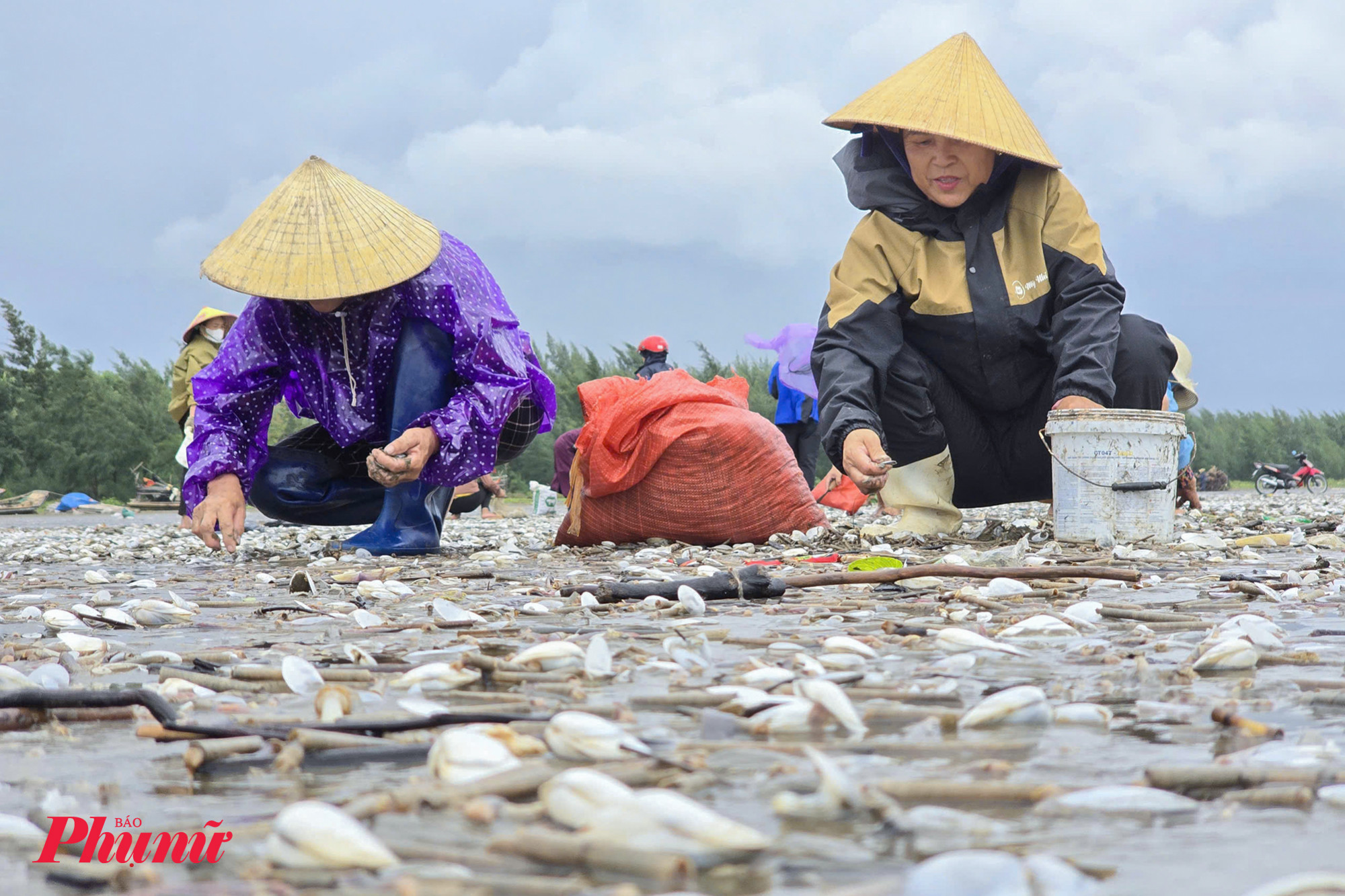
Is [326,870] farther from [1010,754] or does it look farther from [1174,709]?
[1174,709]

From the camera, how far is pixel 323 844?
981 mm

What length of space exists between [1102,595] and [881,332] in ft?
6.82

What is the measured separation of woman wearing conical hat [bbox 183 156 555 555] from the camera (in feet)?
15.0

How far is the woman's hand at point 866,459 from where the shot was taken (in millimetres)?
4227

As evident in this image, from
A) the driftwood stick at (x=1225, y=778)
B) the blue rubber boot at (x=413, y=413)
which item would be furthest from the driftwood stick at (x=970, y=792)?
the blue rubber boot at (x=413, y=413)

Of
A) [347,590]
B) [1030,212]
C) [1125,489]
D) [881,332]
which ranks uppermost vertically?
[1030,212]

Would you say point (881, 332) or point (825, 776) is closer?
point (825, 776)

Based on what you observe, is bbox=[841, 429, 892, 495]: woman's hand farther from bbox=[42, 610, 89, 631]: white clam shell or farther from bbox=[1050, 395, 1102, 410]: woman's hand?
bbox=[42, 610, 89, 631]: white clam shell

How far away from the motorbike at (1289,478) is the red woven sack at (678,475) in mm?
21658

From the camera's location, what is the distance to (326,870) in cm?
98

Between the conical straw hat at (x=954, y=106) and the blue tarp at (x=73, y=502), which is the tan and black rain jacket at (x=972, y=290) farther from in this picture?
the blue tarp at (x=73, y=502)

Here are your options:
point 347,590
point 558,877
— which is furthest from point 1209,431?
point 558,877

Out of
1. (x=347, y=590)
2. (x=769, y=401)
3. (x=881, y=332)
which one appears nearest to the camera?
(x=347, y=590)

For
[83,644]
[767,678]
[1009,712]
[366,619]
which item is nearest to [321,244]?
[366,619]
